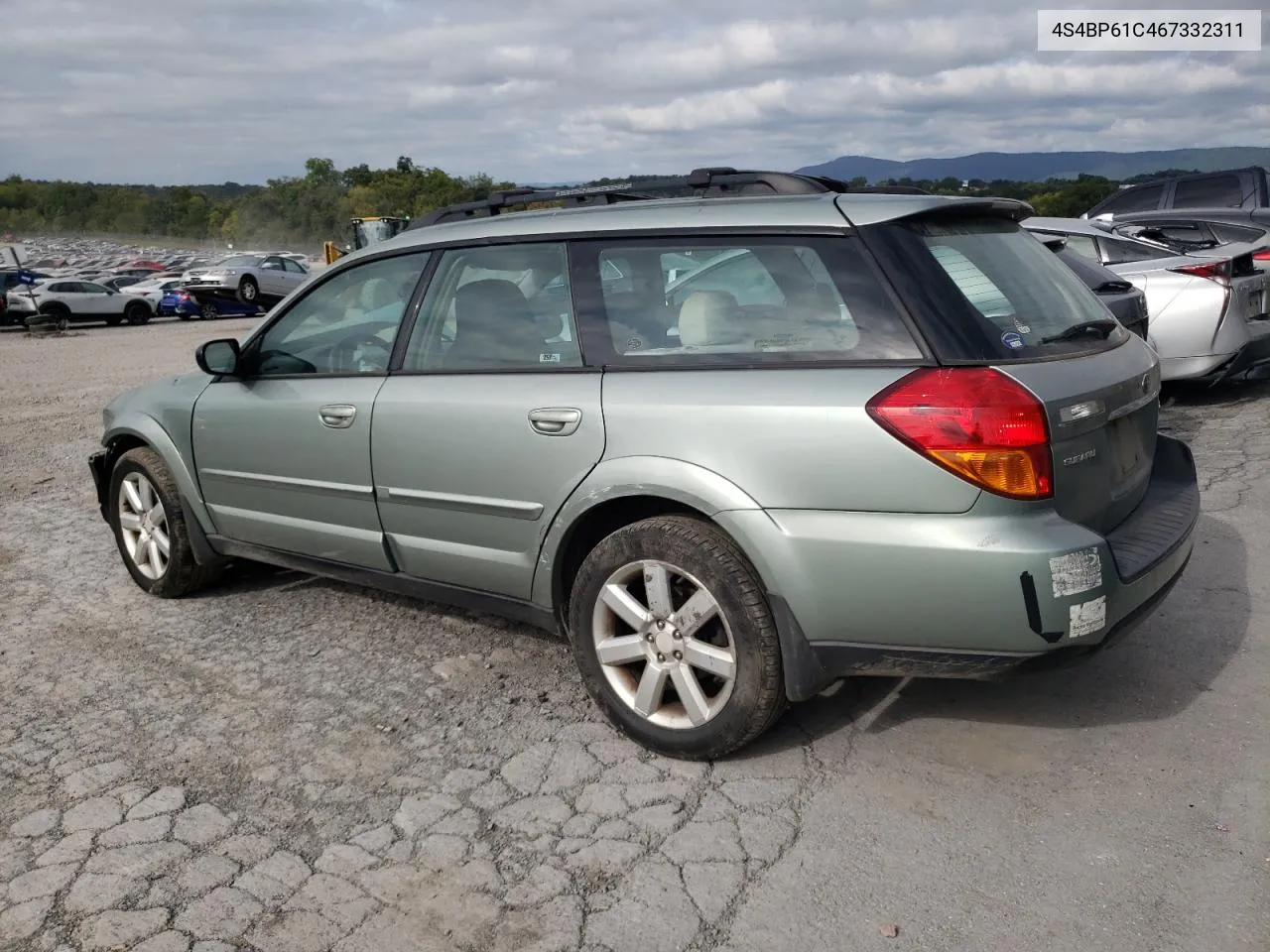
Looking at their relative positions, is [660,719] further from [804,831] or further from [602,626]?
[804,831]

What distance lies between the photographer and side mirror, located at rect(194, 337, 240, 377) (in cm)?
476

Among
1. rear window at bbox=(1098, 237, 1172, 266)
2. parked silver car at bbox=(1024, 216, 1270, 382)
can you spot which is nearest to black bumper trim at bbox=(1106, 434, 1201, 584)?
parked silver car at bbox=(1024, 216, 1270, 382)

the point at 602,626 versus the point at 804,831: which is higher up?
the point at 602,626

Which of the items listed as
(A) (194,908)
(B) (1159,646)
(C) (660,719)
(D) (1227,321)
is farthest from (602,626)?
(D) (1227,321)

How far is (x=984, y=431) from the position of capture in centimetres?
298

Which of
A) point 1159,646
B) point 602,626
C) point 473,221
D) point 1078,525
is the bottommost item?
point 1159,646

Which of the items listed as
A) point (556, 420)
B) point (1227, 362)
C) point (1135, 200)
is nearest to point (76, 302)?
point (1135, 200)

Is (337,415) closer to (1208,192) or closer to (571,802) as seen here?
(571,802)

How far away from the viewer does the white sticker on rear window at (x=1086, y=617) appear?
302cm

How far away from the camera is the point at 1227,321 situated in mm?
8609

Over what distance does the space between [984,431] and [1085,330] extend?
33.4 inches

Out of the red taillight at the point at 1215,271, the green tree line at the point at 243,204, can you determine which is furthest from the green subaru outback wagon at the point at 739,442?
the green tree line at the point at 243,204

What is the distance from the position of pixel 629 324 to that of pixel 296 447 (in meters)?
1.60

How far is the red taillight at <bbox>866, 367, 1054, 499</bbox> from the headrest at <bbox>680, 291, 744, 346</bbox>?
65 cm
